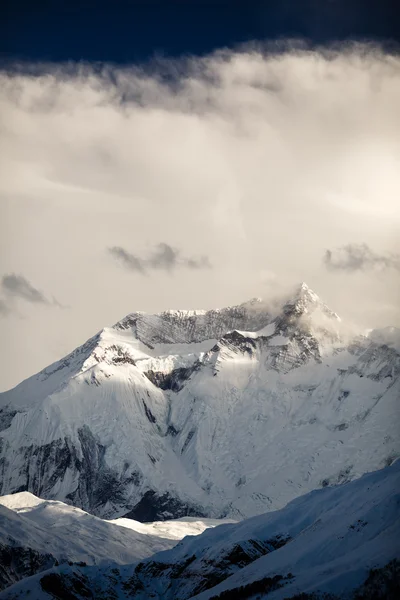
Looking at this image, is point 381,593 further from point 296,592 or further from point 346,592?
point 296,592

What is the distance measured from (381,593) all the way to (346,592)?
7.35 meters

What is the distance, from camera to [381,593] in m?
176

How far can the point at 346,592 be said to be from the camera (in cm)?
18025

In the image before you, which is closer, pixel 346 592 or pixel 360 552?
pixel 346 592

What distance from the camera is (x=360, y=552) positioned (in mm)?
197500

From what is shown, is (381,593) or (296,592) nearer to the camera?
(381,593)

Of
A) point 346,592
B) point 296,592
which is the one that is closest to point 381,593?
point 346,592

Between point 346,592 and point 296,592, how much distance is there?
13734mm

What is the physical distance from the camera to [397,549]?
612ft

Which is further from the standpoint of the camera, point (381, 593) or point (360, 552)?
point (360, 552)

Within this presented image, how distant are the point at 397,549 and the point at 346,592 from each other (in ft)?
46.8

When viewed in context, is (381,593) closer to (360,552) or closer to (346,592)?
(346,592)

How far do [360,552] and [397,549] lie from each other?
41.5ft
